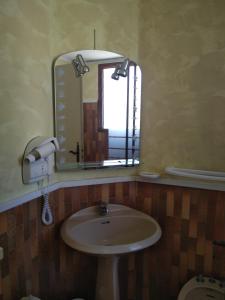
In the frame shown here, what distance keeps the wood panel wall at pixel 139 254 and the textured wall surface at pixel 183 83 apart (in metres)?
0.24

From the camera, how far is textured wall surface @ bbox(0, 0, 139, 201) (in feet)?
3.55

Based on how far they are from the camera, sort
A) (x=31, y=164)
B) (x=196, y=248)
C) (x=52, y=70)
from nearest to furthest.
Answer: (x=31, y=164) → (x=52, y=70) → (x=196, y=248)

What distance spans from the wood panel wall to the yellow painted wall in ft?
0.54

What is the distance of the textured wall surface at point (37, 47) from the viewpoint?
108cm

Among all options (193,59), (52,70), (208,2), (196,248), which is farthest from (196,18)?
(196,248)

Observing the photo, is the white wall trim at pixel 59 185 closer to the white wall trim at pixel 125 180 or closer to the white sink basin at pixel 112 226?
the white wall trim at pixel 125 180

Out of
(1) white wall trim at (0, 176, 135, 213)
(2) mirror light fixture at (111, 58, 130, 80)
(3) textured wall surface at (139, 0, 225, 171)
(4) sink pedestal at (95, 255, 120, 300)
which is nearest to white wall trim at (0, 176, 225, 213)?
(1) white wall trim at (0, 176, 135, 213)

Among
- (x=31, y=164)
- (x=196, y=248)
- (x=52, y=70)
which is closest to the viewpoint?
(x=31, y=164)

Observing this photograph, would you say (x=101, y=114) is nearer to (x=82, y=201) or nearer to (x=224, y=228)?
(x=82, y=201)

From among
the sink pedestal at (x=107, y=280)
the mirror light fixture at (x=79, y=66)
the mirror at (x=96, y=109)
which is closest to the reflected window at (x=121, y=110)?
the mirror at (x=96, y=109)

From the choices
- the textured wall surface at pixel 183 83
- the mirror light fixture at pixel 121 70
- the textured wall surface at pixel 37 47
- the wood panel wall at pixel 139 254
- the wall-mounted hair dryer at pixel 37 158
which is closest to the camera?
the textured wall surface at pixel 37 47

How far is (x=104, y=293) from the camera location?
1.47m

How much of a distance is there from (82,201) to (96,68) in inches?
35.3

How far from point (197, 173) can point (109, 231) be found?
69 centimetres
